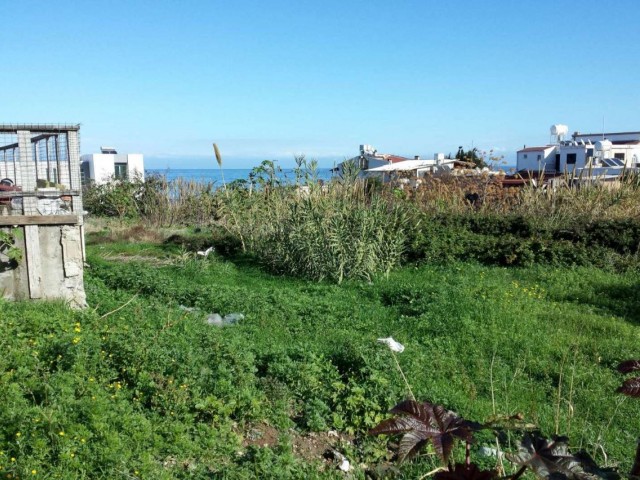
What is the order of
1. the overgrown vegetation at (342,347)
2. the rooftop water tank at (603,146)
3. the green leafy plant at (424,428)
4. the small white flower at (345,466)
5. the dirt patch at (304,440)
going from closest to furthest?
the green leafy plant at (424,428), the overgrown vegetation at (342,347), the small white flower at (345,466), the dirt patch at (304,440), the rooftop water tank at (603,146)

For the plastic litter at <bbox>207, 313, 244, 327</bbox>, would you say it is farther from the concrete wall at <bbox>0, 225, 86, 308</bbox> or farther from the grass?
the concrete wall at <bbox>0, 225, 86, 308</bbox>

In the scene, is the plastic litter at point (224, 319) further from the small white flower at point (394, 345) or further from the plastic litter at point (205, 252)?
the plastic litter at point (205, 252)

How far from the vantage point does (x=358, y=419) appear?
4809mm

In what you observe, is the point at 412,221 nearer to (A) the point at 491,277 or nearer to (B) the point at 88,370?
(A) the point at 491,277

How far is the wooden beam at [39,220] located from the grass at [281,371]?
936 millimetres

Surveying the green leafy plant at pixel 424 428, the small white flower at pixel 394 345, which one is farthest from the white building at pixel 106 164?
the green leafy plant at pixel 424 428

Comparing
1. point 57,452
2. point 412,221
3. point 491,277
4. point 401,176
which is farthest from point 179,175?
point 57,452

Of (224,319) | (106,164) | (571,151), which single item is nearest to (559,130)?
(571,151)

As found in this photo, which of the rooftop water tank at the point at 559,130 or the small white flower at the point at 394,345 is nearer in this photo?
the small white flower at the point at 394,345

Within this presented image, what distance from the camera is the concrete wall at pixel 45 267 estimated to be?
A: 715cm

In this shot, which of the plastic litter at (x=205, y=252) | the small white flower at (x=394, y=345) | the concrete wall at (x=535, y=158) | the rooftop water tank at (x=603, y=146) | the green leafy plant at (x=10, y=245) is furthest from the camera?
the concrete wall at (x=535, y=158)

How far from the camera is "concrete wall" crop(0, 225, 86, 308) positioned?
7152 mm

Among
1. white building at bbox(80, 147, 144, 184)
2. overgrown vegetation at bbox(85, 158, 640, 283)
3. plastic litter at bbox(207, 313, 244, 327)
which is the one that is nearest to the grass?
plastic litter at bbox(207, 313, 244, 327)

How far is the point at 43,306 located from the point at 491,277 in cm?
652
